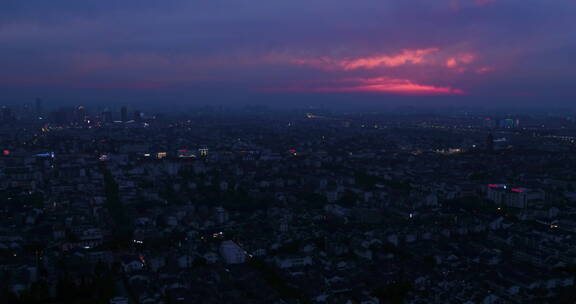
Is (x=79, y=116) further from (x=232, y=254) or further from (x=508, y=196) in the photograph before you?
(x=232, y=254)

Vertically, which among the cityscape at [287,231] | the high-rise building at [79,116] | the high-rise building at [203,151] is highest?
the high-rise building at [79,116]

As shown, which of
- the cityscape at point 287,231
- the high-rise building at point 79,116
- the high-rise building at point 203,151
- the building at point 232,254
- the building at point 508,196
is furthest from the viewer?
the high-rise building at point 79,116

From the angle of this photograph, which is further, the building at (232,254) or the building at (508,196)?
the building at (508,196)

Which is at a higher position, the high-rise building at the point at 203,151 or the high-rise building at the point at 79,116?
the high-rise building at the point at 79,116

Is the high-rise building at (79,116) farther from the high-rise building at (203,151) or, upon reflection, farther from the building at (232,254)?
the building at (232,254)

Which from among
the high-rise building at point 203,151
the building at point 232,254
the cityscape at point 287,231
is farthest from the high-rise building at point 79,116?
the building at point 232,254

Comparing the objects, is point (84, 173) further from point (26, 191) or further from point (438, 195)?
point (438, 195)

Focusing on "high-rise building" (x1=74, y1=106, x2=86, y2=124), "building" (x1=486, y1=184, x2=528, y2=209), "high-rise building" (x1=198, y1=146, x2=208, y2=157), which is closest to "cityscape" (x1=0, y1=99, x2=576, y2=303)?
"building" (x1=486, y1=184, x2=528, y2=209)

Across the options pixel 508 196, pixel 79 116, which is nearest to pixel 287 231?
pixel 508 196

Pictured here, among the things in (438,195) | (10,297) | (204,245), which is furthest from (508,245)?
(10,297)
